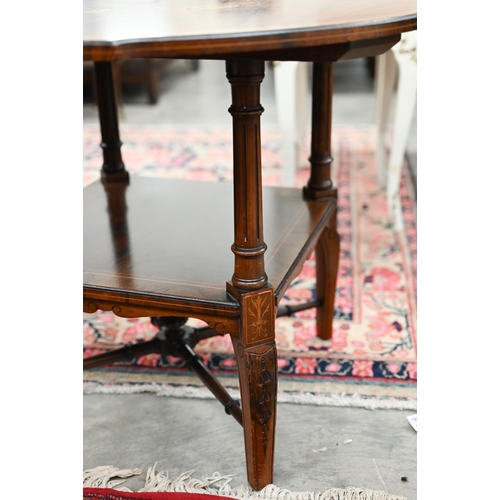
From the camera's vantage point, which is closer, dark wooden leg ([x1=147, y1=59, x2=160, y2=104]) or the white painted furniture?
the white painted furniture

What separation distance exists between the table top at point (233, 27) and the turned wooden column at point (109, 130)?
1.42 ft

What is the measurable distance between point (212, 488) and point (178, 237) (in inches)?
17.7

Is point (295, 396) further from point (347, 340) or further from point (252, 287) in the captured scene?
point (252, 287)

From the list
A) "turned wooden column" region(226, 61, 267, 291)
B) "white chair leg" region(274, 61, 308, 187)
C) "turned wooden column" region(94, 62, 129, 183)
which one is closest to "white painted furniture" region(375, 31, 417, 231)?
"white chair leg" region(274, 61, 308, 187)

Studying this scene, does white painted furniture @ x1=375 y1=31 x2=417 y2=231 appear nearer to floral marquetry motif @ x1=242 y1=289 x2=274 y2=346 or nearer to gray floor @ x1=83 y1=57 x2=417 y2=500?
gray floor @ x1=83 y1=57 x2=417 y2=500

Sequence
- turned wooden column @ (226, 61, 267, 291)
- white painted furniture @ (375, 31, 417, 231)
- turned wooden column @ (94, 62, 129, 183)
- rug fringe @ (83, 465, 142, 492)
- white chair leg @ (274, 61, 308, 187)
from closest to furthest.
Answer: turned wooden column @ (226, 61, 267, 291) → rug fringe @ (83, 465, 142, 492) → turned wooden column @ (94, 62, 129, 183) → white painted furniture @ (375, 31, 417, 231) → white chair leg @ (274, 61, 308, 187)

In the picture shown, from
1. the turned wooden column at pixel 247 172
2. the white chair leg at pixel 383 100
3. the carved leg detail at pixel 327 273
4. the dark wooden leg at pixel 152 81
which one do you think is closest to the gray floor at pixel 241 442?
the carved leg detail at pixel 327 273

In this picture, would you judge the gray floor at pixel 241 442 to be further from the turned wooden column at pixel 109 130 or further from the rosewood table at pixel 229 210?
the turned wooden column at pixel 109 130

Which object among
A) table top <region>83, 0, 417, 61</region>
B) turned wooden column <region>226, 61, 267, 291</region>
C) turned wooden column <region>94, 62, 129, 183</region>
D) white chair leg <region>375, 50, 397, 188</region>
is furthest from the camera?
white chair leg <region>375, 50, 397, 188</region>

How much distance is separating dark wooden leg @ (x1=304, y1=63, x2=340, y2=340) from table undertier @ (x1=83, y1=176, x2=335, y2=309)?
0.13 feet

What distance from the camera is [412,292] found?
71.6 inches

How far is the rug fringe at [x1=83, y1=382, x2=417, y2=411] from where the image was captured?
4.41 ft
